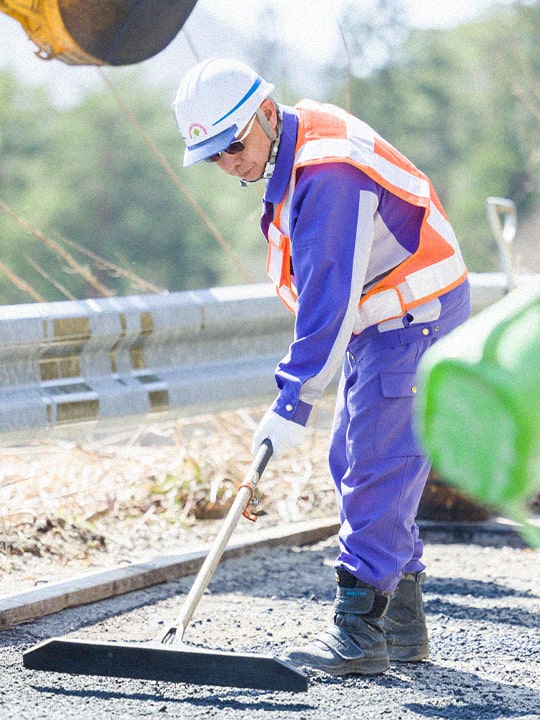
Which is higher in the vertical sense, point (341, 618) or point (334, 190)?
point (334, 190)

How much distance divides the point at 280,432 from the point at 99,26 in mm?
2087

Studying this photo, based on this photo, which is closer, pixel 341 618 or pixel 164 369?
pixel 341 618

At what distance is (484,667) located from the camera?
3.43 m

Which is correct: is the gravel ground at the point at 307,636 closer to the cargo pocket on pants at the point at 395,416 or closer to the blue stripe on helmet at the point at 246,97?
the cargo pocket on pants at the point at 395,416

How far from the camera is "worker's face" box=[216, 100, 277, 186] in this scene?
3439 millimetres

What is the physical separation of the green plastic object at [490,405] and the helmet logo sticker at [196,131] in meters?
1.81

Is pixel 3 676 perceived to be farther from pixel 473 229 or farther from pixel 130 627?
pixel 473 229

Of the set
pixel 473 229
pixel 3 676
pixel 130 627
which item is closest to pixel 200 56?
pixel 130 627

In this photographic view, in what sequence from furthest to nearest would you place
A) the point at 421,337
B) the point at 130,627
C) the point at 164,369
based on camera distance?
the point at 164,369
the point at 130,627
the point at 421,337

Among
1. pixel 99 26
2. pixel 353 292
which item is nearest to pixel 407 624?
pixel 353 292

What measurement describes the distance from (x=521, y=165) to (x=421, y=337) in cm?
5107

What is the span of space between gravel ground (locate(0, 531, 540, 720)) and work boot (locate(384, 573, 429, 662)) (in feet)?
0.16

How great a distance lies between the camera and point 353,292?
3281 millimetres

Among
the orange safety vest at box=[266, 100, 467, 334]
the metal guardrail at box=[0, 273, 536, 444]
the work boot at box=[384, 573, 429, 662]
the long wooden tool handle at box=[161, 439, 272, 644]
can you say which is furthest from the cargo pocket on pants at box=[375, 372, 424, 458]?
the metal guardrail at box=[0, 273, 536, 444]
